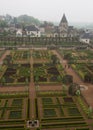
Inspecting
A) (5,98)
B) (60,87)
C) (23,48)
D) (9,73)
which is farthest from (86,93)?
(23,48)

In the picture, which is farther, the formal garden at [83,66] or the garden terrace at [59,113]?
the formal garden at [83,66]

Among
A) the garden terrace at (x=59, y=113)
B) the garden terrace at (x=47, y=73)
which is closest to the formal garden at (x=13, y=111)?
the garden terrace at (x=59, y=113)

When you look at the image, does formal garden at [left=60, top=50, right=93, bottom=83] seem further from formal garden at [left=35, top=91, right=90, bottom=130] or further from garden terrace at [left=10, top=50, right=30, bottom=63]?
garden terrace at [left=10, top=50, right=30, bottom=63]

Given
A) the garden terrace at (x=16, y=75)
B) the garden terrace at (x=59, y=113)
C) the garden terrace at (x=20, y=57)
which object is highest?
the garden terrace at (x=20, y=57)

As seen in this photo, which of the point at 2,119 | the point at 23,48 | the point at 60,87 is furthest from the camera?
the point at 23,48

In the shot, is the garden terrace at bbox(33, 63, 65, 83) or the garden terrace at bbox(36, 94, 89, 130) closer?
the garden terrace at bbox(36, 94, 89, 130)

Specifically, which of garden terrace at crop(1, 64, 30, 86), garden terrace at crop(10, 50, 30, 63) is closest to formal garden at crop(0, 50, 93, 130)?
garden terrace at crop(1, 64, 30, 86)

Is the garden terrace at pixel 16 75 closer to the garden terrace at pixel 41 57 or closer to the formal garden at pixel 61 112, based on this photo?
the garden terrace at pixel 41 57

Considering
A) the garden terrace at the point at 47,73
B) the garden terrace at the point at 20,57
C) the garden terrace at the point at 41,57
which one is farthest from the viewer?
the garden terrace at the point at 41,57

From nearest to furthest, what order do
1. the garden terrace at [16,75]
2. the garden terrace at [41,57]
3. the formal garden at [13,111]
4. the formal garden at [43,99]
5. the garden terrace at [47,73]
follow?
1. the formal garden at [13,111]
2. the formal garden at [43,99]
3. the garden terrace at [16,75]
4. the garden terrace at [47,73]
5. the garden terrace at [41,57]

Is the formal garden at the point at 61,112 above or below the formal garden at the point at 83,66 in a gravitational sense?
below

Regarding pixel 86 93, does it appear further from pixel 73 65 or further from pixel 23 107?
pixel 73 65
